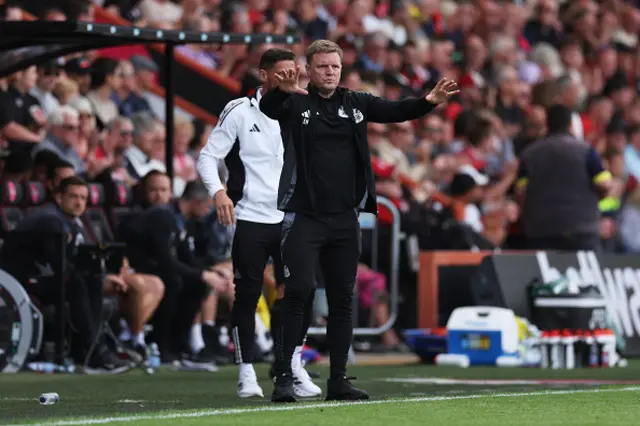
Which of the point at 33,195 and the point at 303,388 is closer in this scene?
the point at 303,388

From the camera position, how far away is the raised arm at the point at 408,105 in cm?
1012

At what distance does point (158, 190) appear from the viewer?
1542 cm

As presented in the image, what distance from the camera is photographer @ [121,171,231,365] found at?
50.5ft

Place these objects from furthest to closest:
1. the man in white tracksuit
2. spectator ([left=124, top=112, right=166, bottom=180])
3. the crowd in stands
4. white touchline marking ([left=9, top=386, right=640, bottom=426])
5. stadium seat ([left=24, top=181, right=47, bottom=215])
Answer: spectator ([left=124, top=112, right=166, bottom=180]), the crowd in stands, stadium seat ([left=24, top=181, right=47, bottom=215]), the man in white tracksuit, white touchline marking ([left=9, top=386, right=640, bottom=426])

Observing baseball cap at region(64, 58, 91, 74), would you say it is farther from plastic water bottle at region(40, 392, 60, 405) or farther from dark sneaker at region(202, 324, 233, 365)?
plastic water bottle at region(40, 392, 60, 405)

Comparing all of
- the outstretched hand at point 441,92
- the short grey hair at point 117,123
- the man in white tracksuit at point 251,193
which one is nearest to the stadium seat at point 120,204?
the short grey hair at point 117,123

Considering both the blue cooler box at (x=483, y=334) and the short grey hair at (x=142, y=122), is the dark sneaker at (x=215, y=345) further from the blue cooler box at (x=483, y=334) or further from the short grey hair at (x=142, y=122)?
the short grey hair at (x=142, y=122)

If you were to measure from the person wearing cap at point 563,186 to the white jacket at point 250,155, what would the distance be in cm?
579

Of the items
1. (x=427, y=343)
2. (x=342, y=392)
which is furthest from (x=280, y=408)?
(x=427, y=343)

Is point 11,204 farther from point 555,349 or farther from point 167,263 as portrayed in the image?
point 555,349

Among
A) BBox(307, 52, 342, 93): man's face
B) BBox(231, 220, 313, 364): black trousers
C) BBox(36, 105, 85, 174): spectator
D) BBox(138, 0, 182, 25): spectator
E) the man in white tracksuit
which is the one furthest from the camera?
BBox(138, 0, 182, 25): spectator

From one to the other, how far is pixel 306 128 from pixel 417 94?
1286 cm

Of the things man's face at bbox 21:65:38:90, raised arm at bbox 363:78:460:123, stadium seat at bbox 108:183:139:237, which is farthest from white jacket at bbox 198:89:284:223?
man's face at bbox 21:65:38:90

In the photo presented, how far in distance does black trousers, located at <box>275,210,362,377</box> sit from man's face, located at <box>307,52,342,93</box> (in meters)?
0.78
